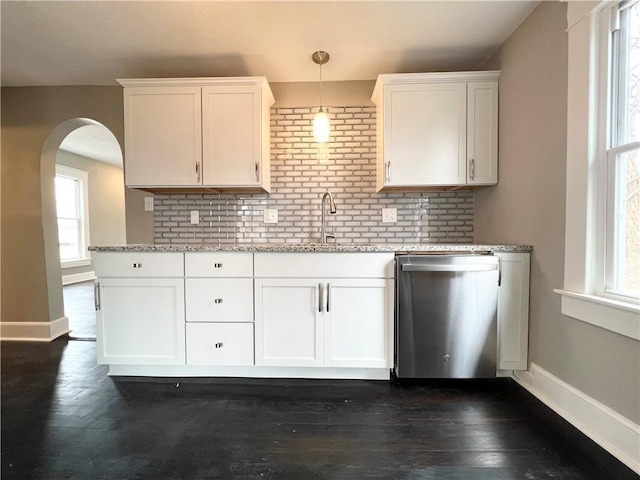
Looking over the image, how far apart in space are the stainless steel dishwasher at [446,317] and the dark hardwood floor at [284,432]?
175 millimetres

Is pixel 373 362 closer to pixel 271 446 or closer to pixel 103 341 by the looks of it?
pixel 271 446

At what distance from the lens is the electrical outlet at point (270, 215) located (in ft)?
8.50

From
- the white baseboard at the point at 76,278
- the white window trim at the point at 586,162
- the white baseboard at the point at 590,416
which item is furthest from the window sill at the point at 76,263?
the white window trim at the point at 586,162

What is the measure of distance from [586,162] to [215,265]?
83.5 inches

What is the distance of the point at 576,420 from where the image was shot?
58.9 inches

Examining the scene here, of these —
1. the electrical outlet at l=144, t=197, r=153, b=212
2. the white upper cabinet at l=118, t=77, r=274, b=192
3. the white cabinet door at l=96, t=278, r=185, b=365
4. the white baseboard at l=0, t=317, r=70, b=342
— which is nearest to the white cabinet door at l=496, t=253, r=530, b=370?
the white upper cabinet at l=118, t=77, r=274, b=192

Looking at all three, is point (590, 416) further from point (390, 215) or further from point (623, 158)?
point (390, 215)

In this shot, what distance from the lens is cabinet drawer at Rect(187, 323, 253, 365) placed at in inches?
76.7

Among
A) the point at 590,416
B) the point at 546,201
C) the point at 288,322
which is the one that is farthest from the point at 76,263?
the point at 590,416

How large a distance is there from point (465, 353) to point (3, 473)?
2311 mm

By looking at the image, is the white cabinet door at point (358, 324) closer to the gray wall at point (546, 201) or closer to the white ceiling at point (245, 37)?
the gray wall at point (546, 201)

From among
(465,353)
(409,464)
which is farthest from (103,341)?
(465,353)

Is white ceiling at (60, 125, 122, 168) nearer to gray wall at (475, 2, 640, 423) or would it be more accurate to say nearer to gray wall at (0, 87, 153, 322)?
gray wall at (0, 87, 153, 322)

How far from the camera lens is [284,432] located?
1479 millimetres
